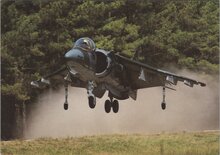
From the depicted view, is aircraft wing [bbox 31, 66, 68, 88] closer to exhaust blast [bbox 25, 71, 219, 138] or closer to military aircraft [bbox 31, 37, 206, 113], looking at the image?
military aircraft [bbox 31, 37, 206, 113]

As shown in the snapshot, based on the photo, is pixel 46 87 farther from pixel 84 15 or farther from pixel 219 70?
pixel 219 70

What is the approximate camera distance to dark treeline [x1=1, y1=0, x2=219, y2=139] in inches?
1147

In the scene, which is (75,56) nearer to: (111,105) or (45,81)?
(111,105)

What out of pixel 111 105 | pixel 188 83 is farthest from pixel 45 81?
pixel 188 83

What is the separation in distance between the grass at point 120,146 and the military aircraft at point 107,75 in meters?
3.90

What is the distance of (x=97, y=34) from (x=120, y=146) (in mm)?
4406

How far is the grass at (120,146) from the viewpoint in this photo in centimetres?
2780

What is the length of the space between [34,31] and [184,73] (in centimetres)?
622

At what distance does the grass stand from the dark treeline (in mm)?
2567

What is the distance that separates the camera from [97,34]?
95.0 feet

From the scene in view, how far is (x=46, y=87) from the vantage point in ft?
94.1

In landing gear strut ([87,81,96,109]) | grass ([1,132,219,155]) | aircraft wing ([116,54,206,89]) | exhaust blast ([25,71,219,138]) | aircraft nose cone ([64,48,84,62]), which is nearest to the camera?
aircraft nose cone ([64,48,84,62])

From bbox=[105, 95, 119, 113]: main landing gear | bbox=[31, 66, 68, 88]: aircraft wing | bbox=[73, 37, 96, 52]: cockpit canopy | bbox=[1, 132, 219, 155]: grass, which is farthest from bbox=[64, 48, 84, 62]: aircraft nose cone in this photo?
bbox=[1, 132, 219, 155]: grass

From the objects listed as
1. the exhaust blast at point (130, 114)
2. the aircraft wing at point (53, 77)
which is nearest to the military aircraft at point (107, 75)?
the aircraft wing at point (53, 77)
